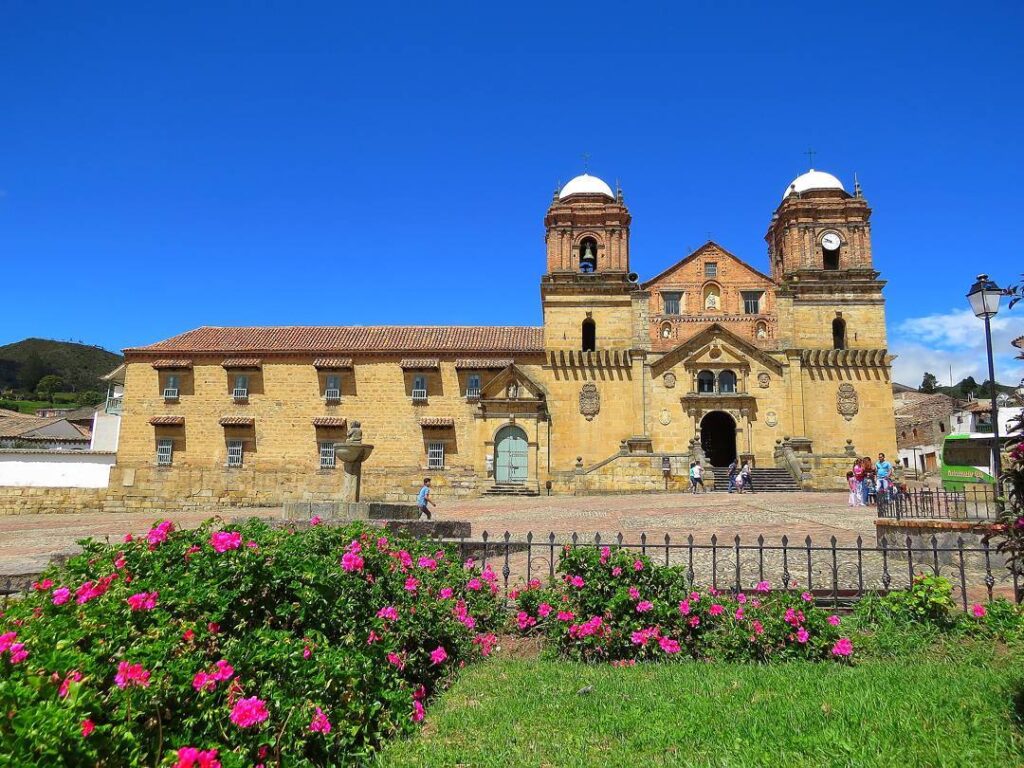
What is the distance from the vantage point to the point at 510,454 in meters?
30.7

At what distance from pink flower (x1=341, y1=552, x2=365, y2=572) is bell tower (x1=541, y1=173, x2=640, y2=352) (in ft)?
87.8

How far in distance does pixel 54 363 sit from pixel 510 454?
113336 millimetres

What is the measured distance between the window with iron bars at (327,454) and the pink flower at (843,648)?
2749cm

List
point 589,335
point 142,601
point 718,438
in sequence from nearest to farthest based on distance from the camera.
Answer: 1. point 142,601
2. point 589,335
3. point 718,438

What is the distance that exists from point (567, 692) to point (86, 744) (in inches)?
136

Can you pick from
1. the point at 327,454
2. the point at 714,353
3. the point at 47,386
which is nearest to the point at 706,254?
the point at 714,353

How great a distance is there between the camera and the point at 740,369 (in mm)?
31547

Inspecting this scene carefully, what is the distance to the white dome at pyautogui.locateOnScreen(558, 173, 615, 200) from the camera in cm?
3417

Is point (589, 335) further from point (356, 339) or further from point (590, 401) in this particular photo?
point (356, 339)

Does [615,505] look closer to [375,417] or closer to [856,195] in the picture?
[375,417]

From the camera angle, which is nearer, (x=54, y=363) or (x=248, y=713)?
(x=248, y=713)

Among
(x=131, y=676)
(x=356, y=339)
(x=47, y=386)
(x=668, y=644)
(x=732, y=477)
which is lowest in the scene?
(x=668, y=644)

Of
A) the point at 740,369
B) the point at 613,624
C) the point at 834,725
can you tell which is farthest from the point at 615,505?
the point at 834,725

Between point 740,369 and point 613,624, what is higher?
point 740,369
